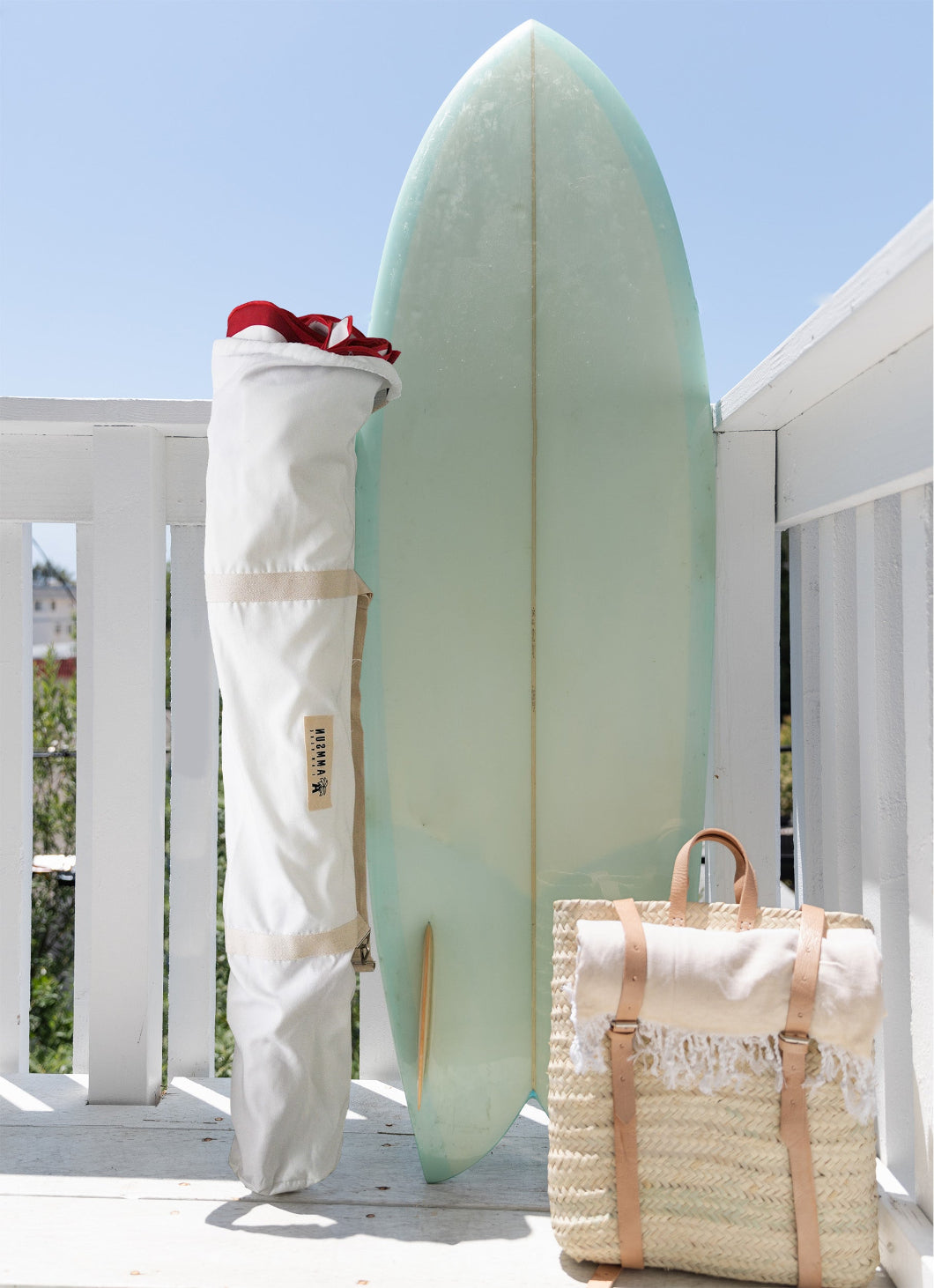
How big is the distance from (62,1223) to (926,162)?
1618 millimetres

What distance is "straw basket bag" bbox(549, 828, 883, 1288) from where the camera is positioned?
1024 millimetres

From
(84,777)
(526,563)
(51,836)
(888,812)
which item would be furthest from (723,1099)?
(51,836)

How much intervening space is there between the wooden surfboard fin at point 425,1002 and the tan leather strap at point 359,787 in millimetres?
128

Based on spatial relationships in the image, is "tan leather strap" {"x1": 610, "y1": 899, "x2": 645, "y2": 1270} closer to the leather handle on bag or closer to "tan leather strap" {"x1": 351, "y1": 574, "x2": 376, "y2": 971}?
the leather handle on bag

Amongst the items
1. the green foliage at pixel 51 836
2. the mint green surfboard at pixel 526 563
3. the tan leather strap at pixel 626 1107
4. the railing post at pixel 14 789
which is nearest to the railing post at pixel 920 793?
the tan leather strap at pixel 626 1107

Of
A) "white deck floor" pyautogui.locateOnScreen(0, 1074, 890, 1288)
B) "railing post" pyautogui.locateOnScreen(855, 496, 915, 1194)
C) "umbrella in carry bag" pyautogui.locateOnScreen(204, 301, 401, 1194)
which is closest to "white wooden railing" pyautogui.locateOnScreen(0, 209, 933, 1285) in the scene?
"railing post" pyautogui.locateOnScreen(855, 496, 915, 1194)

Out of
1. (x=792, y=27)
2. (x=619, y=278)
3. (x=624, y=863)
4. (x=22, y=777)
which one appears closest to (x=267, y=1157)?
(x=624, y=863)

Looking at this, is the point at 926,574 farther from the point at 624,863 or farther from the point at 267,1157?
the point at 267,1157

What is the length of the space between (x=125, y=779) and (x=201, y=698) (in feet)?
0.62

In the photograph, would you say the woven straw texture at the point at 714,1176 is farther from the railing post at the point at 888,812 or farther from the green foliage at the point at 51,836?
the green foliage at the point at 51,836

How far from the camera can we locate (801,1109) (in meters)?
1.04

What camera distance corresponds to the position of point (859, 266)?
33.7 inches

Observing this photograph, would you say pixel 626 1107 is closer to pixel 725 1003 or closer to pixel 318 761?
pixel 725 1003

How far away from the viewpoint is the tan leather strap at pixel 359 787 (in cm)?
127
